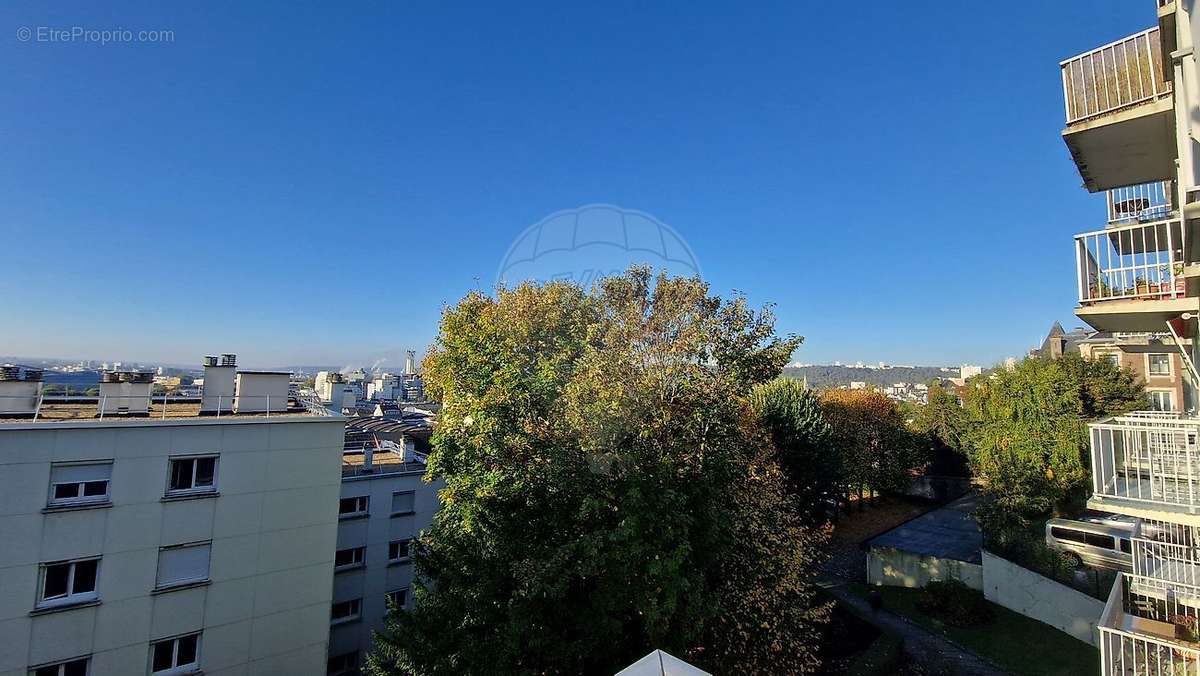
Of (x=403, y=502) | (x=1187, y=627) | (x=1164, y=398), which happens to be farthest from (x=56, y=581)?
(x=1164, y=398)

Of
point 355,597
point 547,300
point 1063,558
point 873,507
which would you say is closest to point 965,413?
point 873,507

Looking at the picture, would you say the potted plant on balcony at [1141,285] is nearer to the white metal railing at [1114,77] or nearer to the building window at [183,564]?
the white metal railing at [1114,77]

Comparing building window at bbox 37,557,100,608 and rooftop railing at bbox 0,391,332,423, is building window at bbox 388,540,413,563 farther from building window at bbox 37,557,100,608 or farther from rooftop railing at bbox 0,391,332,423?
building window at bbox 37,557,100,608

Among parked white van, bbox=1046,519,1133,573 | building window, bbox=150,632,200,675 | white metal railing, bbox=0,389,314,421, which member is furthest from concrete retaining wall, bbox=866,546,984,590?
building window, bbox=150,632,200,675

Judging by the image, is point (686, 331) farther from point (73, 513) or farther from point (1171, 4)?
point (73, 513)

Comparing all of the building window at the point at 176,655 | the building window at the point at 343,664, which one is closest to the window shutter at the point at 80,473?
the building window at the point at 176,655

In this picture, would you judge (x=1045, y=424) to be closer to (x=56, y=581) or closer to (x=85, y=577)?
(x=85, y=577)
